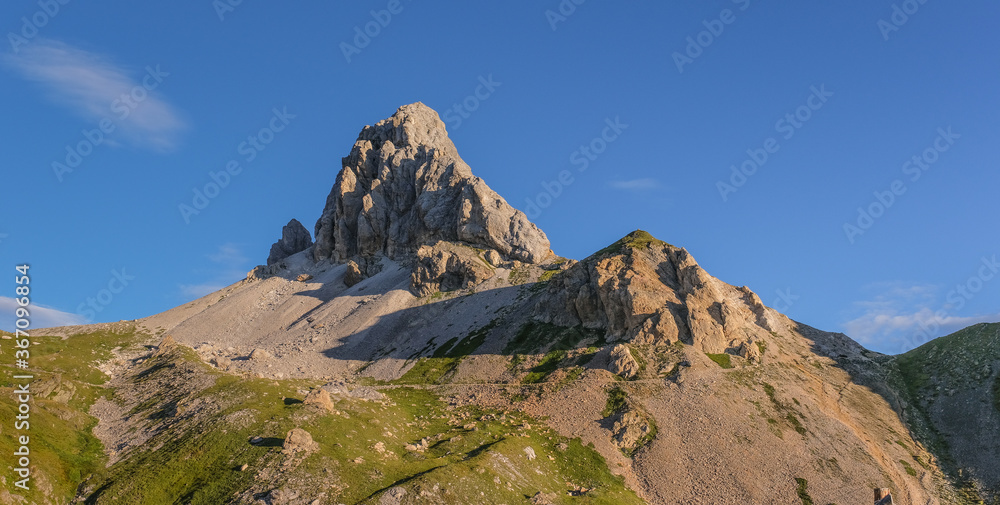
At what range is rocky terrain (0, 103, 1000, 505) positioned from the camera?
202ft

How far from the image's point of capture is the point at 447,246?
172 meters

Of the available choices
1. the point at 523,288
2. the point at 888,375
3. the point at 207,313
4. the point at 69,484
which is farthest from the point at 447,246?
the point at 69,484

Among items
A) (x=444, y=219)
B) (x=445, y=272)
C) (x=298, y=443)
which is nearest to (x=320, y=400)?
(x=298, y=443)

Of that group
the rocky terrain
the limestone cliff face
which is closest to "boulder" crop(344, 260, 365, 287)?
the rocky terrain

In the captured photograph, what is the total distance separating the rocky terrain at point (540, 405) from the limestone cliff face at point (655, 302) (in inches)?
14.8

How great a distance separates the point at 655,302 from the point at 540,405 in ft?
100.0

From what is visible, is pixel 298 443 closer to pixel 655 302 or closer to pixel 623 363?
pixel 623 363

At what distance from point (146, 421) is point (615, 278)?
75.1m

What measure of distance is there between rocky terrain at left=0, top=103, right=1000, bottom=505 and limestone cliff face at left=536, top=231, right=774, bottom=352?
38cm

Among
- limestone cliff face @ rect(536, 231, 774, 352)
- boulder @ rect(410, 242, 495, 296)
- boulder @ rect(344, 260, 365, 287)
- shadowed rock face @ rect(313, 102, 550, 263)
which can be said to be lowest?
limestone cliff face @ rect(536, 231, 774, 352)

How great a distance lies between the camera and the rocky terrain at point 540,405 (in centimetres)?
6147

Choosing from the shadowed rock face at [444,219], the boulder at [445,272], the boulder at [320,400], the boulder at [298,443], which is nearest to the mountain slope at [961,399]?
the boulder at [298,443]

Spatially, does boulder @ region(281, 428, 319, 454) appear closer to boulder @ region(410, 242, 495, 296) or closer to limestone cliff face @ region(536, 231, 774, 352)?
limestone cliff face @ region(536, 231, 774, 352)

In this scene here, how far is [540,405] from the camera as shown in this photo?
8912cm
